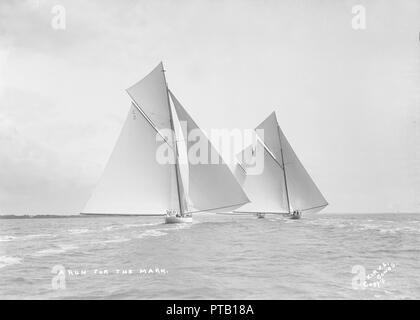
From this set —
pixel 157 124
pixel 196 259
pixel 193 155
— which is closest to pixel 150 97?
pixel 157 124

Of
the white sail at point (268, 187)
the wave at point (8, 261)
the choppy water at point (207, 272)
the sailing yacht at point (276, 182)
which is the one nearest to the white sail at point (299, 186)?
the sailing yacht at point (276, 182)

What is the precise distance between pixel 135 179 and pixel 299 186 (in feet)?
89.6

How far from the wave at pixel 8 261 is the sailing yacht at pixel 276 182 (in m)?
39.3

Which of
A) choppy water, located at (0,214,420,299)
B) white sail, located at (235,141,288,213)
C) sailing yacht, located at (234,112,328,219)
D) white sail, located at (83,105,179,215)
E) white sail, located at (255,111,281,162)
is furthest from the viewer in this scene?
white sail, located at (255,111,281,162)

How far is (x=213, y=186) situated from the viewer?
3700cm

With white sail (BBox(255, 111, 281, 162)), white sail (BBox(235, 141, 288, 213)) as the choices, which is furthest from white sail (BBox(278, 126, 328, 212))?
white sail (BBox(235, 141, 288, 213))

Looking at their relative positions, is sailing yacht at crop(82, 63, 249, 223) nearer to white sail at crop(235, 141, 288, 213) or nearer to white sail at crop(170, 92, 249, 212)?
white sail at crop(170, 92, 249, 212)

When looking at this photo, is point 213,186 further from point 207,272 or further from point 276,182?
point 276,182

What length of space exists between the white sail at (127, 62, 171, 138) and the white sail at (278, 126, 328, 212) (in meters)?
21.9

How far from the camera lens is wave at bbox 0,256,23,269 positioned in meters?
18.0

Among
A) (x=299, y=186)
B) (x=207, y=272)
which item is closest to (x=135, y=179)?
(x=207, y=272)

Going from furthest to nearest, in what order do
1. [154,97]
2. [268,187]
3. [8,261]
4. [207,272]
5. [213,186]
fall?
1. [268,187]
2. [154,97]
3. [213,186]
4. [8,261]
5. [207,272]

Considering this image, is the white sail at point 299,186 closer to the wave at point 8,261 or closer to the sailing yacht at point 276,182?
the sailing yacht at point 276,182
